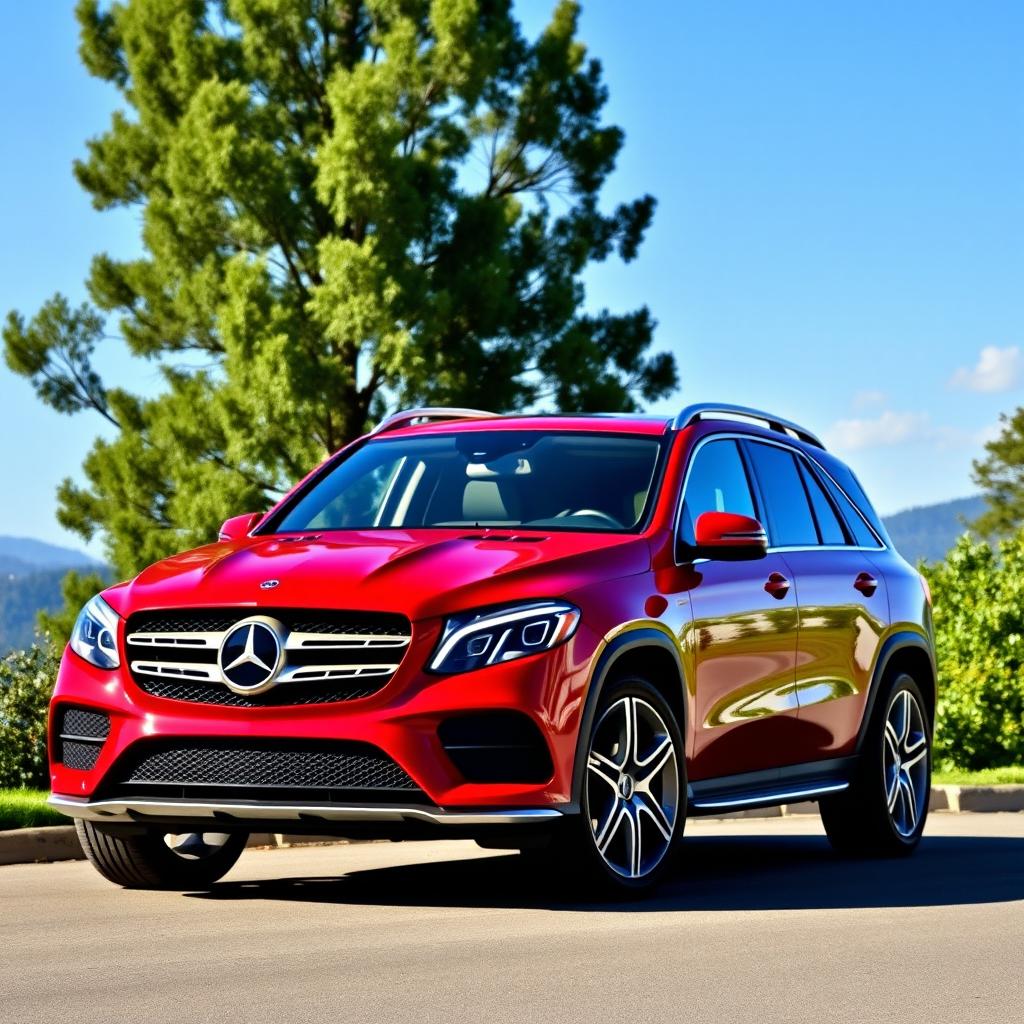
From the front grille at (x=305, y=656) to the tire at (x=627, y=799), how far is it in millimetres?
850

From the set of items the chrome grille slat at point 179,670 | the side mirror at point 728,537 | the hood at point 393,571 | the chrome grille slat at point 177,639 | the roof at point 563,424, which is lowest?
the chrome grille slat at point 179,670

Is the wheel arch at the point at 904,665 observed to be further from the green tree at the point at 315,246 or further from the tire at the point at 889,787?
the green tree at the point at 315,246

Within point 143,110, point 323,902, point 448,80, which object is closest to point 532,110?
point 448,80

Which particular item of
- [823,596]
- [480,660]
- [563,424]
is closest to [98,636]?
[480,660]

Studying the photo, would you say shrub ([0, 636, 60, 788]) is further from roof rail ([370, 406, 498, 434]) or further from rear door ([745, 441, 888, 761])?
rear door ([745, 441, 888, 761])

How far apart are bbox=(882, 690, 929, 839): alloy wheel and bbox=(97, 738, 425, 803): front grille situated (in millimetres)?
3851

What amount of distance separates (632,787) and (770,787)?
141 centimetres

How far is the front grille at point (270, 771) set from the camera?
761 cm

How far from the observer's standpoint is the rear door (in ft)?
32.4

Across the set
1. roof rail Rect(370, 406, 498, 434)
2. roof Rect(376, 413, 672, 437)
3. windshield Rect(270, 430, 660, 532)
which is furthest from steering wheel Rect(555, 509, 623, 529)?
roof rail Rect(370, 406, 498, 434)

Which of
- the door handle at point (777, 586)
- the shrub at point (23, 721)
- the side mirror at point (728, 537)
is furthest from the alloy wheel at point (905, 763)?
the shrub at point (23, 721)

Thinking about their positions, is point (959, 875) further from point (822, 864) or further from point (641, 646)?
point (641, 646)

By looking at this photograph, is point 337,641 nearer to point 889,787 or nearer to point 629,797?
point 629,797

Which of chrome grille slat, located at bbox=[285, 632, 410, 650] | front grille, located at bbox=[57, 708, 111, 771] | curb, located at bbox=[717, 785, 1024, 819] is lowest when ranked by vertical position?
curb, located at bbox=[717, 785, 1024, 819]
